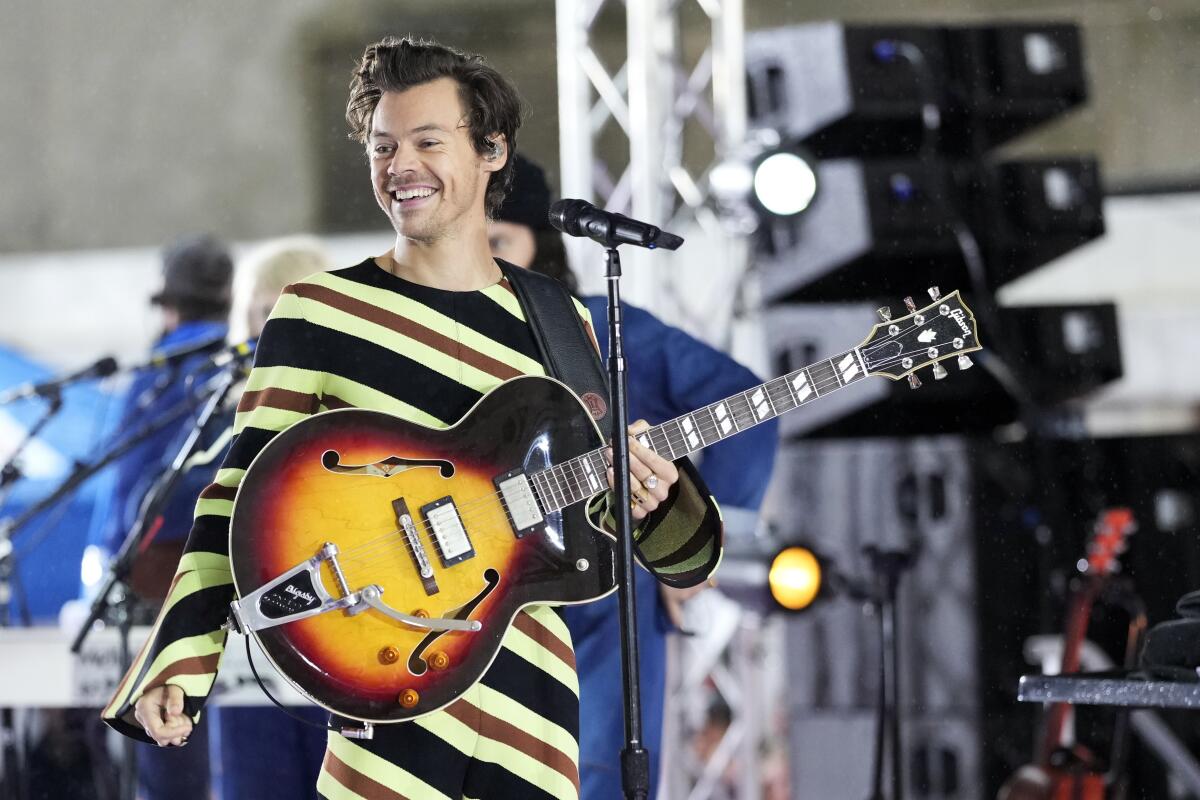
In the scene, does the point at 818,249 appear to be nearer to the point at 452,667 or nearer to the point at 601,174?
the point at 601,174

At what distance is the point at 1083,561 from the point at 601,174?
4.65 ft

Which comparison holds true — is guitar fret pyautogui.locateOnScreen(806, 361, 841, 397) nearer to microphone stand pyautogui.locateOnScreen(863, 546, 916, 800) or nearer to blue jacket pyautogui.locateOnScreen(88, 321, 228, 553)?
microphone stand pyautogui.locateOnScreen(863, 546, 916, 800)

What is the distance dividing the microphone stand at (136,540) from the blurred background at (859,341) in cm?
10

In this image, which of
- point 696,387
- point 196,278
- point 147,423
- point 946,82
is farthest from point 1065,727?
point 196,278

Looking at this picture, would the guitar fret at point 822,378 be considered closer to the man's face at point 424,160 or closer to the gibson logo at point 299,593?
the man's face at point 424,160

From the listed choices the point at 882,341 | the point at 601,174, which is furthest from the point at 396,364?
the point at 601,174

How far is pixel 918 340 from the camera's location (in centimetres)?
204

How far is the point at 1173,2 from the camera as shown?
3.36 m

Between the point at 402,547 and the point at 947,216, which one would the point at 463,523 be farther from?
the point at 947,216

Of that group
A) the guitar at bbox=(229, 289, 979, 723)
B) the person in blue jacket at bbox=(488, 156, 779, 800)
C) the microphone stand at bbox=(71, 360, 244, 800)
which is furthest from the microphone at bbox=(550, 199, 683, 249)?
the microphone stand at bbox=(71, 360, 244, 800)

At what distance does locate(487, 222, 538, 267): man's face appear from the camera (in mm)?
2709

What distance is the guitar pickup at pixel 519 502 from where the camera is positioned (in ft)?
6.15

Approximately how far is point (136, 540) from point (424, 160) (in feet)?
4.34

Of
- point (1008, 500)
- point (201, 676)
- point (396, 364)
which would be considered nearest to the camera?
point (201, 676)
